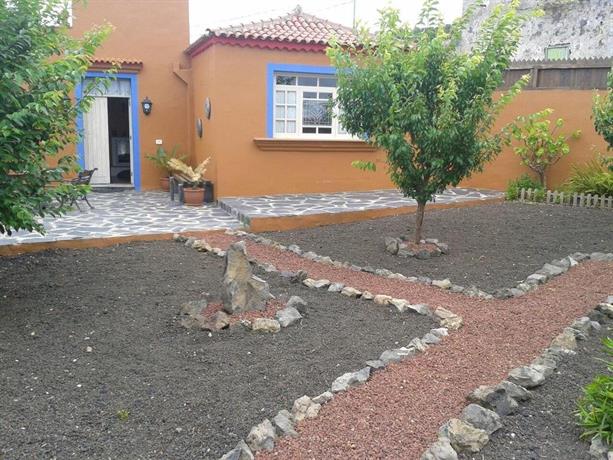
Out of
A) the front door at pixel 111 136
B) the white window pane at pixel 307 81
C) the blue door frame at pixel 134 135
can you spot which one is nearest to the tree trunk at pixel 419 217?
the white window pane at pixel 307 81


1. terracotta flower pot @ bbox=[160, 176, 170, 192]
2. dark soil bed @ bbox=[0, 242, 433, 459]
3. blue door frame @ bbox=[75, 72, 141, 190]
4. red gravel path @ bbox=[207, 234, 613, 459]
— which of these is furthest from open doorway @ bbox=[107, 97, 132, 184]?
red gravel path @ bbox=[207, 234, 613, 459]

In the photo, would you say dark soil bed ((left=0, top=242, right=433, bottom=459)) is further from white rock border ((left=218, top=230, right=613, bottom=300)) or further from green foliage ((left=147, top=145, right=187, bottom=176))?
green foliage ((left=147, top=145, right=187, bottom=176))

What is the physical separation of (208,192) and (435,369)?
8174 mm

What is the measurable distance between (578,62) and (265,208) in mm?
6879

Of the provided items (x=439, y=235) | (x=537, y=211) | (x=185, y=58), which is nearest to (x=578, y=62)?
Result: (x=537, y=211)

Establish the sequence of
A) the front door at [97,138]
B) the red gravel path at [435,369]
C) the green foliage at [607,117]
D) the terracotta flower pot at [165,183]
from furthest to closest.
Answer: the terracotta flower pot at [165,183] → the front door at [97,138] → the green foliage at [607,117] → the red gravel path at [435,369]

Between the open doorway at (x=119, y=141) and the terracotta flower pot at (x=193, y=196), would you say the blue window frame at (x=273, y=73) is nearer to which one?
the terracotta flower pot at (x=193, y=196)

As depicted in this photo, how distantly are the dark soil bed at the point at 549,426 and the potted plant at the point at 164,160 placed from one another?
10631 millimetres

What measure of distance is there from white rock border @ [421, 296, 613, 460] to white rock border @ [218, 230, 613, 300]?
4.28 ft

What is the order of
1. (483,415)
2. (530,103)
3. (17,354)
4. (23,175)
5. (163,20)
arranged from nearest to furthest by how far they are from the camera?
1. (483,415)
2. (17,354)
3. (23,175)
4. (530,103)
5. (163,20)

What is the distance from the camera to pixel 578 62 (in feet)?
34.9

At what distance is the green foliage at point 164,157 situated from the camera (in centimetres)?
1280

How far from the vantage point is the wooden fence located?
975 centimetres

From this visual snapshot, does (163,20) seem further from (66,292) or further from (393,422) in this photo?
(393,422)
